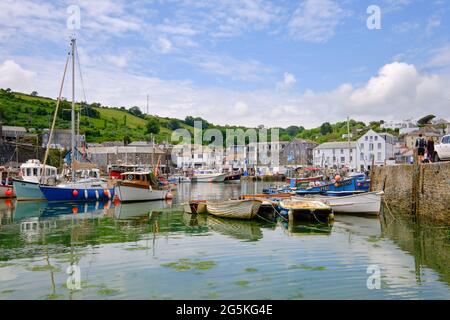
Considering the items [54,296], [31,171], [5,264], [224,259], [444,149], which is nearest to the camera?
[54,296]

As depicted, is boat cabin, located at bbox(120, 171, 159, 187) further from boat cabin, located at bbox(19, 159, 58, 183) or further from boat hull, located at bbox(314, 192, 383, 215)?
boat hull, located at bbox(314, 192, 383, 215)

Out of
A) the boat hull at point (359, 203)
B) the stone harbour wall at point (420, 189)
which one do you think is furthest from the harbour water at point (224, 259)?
the boat hull at point (359, 203)

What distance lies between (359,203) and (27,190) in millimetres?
30868

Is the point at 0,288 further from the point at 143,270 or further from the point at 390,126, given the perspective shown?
the point at 390,126

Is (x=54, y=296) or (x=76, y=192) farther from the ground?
(x=76, y=192)

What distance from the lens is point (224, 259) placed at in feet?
48.9

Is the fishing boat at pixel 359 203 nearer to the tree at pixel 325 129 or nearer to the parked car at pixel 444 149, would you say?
the parked car at pixel 444 149

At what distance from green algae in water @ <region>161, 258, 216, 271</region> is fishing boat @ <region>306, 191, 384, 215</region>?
16.0 metres

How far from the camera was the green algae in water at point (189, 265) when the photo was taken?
1361cm

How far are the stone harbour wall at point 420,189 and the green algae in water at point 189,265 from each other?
14.2 meters

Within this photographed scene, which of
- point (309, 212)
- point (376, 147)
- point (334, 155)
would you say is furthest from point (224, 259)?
point (334, 155)

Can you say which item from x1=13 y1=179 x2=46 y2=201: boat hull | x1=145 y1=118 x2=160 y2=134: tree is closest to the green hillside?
x1=145 y1=118 x2=160 y2=134: tree

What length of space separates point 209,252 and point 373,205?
49.6 ft

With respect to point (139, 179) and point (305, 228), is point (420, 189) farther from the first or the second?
point (139, 179)
